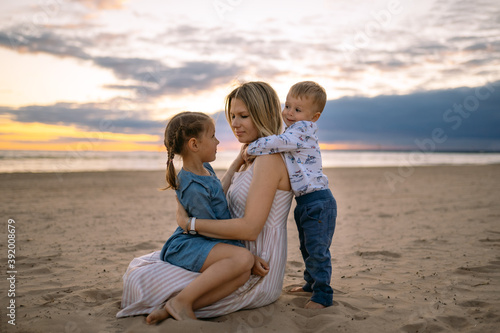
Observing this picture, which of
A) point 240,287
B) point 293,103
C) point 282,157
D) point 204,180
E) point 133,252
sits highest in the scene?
point 293,103

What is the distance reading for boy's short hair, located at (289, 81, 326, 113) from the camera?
3368mm

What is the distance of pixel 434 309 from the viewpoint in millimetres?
3129

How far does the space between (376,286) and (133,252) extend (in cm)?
319

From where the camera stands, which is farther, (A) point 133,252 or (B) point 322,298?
(A) point 133,252

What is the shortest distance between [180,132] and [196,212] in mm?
637

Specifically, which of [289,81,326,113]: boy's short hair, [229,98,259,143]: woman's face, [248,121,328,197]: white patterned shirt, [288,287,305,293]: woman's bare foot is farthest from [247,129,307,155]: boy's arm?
[288,287,305,293]: woman's bare foot

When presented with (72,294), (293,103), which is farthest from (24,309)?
(293,103)

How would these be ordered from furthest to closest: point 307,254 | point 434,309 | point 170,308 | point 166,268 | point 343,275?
1. point 343,275
2. point 307,254
3. point 434,309
4. point 166,268
5. point 170,308

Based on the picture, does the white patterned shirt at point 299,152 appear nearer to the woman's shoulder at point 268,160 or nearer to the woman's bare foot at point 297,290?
the woman's shoulder at point 268,160

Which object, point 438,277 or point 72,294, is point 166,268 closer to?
point 72,294

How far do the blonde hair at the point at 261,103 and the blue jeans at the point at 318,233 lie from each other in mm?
668

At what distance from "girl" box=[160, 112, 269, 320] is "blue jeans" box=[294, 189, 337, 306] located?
0.46 m

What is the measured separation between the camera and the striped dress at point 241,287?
286 centimetres

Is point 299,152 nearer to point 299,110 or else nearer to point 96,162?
point 299,110
